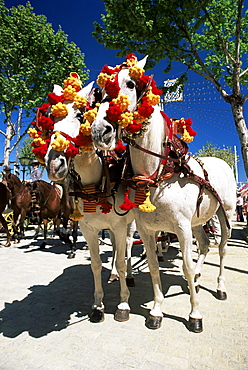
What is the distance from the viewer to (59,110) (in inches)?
103

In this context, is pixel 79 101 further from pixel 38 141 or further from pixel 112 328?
pixel 112 328

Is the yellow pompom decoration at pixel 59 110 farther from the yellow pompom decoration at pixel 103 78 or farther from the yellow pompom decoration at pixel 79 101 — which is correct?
the yellow pompom decoration at pixel 103 78

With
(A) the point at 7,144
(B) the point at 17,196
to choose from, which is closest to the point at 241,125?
(B) the point at 17,196

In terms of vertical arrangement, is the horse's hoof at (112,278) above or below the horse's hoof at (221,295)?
below

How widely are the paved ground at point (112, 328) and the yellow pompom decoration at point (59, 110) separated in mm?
2511

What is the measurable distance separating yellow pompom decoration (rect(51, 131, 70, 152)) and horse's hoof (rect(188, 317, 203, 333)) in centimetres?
248

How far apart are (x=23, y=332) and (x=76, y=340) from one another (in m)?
0.69

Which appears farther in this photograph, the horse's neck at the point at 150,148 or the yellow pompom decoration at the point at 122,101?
the horse's neck at the point at 150,148

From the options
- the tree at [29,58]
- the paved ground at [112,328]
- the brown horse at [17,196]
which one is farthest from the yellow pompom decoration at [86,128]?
the tree at [29,58]

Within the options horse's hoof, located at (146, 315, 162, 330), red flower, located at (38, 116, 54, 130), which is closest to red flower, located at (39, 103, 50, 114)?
red flower, located at (38, 116, 54, 130)

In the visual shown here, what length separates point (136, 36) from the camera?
6.91 meters

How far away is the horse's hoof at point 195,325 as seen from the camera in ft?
9.09

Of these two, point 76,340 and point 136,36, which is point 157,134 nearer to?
point 76,340

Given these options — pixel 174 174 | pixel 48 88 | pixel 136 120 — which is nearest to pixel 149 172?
pixel 174 174
